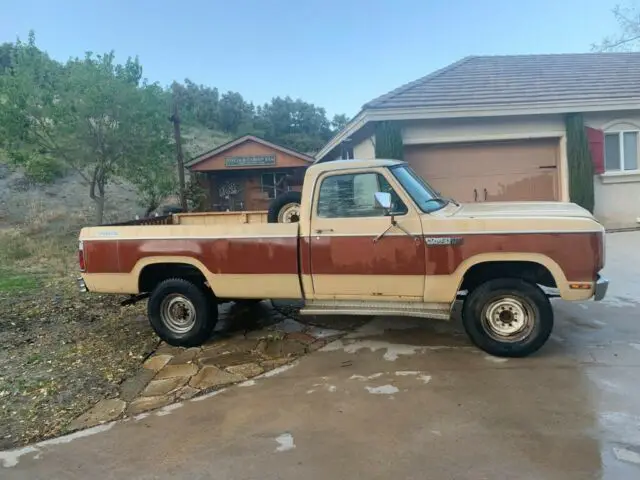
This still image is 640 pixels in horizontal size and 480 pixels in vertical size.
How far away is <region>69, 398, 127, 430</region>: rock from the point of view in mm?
3990

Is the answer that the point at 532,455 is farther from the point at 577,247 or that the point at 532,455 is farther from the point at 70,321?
the point at 70,321

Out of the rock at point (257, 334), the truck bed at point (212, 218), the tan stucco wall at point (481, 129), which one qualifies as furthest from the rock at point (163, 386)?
the tan stucco wall at point (481, 129)

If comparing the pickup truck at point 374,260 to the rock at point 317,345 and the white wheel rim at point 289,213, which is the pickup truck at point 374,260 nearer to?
the rock at point 317,345

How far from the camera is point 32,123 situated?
561 inches

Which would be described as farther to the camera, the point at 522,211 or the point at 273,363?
the point at 273,363

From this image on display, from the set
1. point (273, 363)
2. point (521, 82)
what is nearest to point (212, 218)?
point (273, 363)

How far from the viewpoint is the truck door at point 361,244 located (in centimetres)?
492

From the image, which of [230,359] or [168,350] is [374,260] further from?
[168,350]

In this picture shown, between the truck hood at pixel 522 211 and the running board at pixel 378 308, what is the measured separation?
952 mm

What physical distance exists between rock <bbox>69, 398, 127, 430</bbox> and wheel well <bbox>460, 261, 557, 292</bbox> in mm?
3345

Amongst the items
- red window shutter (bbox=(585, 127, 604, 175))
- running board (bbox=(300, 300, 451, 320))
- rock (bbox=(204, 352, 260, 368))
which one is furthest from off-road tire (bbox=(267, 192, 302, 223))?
red window shutter (bbox=(585, 127, 604, 175))

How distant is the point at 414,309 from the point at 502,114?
755 centimetres

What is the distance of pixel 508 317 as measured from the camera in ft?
15.9

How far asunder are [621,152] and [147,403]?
1196 cm
